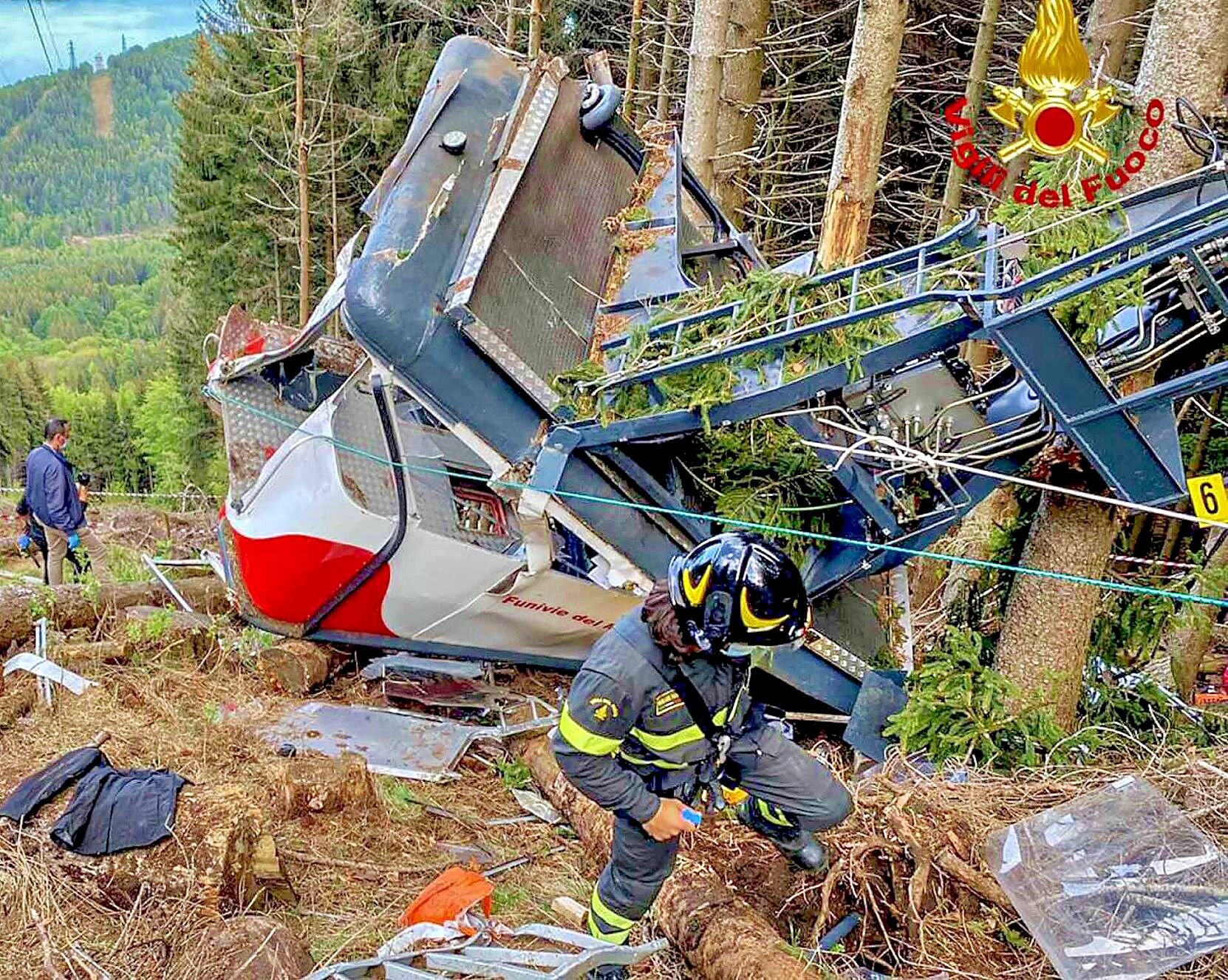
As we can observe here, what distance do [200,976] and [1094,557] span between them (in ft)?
10.7

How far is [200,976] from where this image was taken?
3.07 m

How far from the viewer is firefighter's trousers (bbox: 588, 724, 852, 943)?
3.06m

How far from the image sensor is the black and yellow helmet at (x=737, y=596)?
267 centimetres

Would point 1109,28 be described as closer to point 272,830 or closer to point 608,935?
point 608,935

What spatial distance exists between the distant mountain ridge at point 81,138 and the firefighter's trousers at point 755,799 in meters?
58.9

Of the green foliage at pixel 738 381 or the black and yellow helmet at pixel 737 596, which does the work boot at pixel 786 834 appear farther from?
the green foliage at pixel 738 381

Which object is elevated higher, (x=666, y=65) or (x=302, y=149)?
(x=666, y=65)

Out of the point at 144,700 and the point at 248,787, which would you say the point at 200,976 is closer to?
the point at 248,787

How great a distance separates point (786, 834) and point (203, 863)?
1.88 m

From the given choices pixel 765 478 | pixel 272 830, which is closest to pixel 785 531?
pixel 765 478

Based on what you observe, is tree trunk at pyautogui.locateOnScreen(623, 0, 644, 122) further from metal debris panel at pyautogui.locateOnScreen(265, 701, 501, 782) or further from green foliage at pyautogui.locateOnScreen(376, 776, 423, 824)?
green foliage at pyautogui.locateOnScreen(376, 776, 423, 824)

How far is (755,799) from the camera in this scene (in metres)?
3.16

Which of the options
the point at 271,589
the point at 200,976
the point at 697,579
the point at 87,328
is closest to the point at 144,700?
the point at 271,589

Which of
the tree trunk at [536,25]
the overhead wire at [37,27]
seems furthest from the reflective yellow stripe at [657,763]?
the overhead wire at [37,27]
